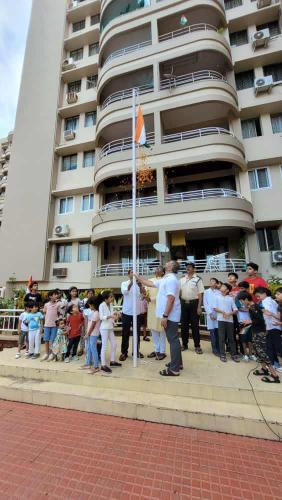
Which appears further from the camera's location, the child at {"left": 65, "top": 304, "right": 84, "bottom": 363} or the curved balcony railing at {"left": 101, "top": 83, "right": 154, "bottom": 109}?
the curved balcony railing at {"left": 101, "top": 83, "right": 154, "bottom": 109}

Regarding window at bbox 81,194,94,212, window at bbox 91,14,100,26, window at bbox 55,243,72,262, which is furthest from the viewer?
window at bbox 91,14,100,26

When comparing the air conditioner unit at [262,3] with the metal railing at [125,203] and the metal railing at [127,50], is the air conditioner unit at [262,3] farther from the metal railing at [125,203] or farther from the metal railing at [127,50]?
the metal railing at [125,203]

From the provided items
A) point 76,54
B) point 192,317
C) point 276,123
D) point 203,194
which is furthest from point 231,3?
point 192,317

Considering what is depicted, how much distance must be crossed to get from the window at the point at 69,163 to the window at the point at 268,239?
1085cm

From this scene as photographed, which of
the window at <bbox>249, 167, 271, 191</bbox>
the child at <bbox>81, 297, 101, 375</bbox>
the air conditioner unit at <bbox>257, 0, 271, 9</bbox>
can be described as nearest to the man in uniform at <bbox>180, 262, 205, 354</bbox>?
the child at <bbox>81, 297, 101, 375</bbox>

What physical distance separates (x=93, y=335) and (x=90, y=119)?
573 inches

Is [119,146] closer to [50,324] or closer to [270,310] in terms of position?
[50,324]

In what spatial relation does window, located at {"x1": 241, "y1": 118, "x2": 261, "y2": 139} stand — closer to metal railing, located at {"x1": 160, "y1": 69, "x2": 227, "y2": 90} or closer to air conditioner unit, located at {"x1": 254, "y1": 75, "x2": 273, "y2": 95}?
air conditioner unit, located at {"x1": 254, "y1": 75, "x2": 273, "y2": 95}

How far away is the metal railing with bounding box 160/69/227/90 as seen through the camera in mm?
11984

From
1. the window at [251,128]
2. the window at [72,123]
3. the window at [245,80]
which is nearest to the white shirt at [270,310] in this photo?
the window at [251,128]

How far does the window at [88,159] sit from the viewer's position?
14617 mm

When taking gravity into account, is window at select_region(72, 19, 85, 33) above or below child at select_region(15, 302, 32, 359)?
above

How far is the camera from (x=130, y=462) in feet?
8.07

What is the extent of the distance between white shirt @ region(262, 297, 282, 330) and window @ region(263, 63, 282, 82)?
521 inches
